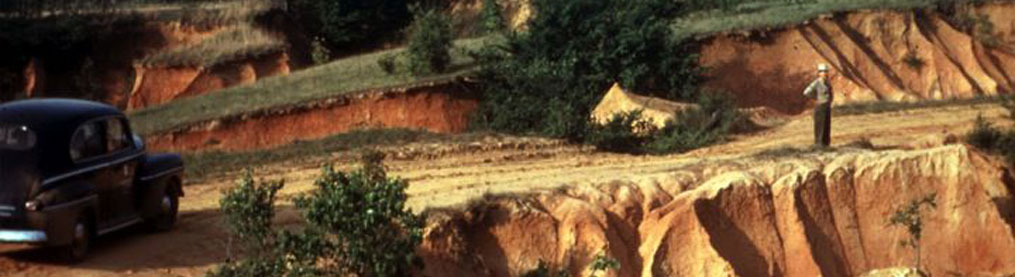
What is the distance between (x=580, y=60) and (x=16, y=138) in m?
15.2

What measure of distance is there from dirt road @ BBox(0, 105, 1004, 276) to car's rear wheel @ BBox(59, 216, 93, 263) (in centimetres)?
8

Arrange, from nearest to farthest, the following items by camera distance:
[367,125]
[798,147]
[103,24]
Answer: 1. [798,147]
2. [367,125]
3. [103,24]

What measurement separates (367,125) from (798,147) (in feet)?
36.1

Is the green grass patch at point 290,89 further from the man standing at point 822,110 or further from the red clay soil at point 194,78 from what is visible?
the man standing at point 822,110

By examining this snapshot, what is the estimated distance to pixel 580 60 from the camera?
27.8m

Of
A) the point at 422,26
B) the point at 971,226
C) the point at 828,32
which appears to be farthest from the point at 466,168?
the point at 828,32

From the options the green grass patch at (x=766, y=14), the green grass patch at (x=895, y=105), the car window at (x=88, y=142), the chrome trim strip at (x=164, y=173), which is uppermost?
the green grass patch at (x=766, y=14)

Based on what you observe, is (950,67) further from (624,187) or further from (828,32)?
(624,187)

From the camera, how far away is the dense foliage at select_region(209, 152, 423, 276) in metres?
13.5

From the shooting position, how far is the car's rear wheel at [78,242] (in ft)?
44.6

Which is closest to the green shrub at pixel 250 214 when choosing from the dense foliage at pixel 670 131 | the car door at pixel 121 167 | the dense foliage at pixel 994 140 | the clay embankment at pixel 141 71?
the car door at pixel 121 167

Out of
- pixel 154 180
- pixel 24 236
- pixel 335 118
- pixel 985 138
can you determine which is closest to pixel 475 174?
pixel 154 180

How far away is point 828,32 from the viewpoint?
34.8 metres

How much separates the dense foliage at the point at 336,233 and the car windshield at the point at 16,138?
5.39 feet
